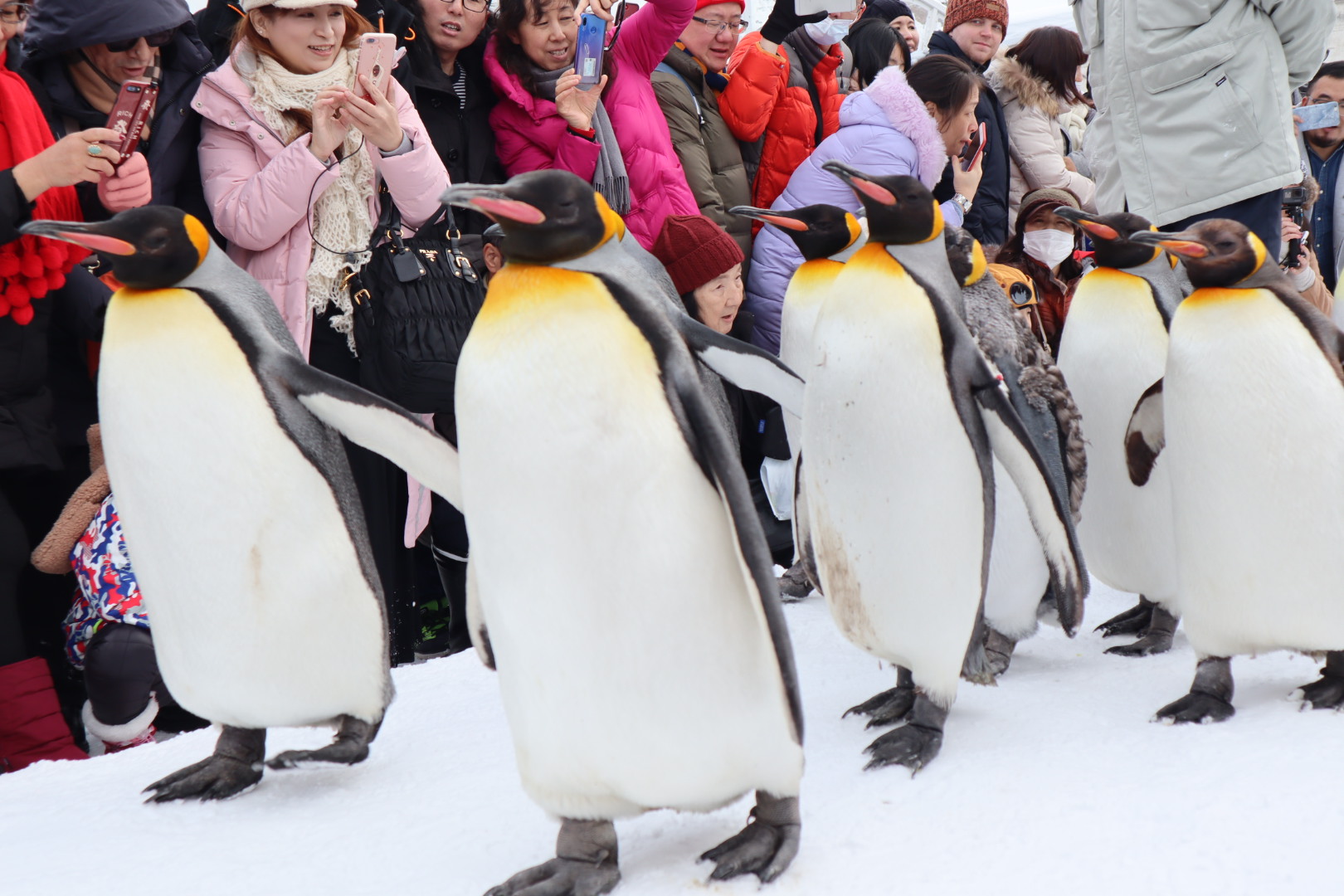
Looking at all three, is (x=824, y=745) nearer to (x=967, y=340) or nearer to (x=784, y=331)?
(x=967, y=340)

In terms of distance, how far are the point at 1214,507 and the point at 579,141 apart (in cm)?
184

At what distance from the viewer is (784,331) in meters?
2.65

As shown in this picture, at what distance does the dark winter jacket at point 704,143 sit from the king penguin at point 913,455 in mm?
1638

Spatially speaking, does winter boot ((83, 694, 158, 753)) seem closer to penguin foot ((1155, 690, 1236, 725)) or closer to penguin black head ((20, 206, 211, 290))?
penguin black head ((20, 206, 211, 290))

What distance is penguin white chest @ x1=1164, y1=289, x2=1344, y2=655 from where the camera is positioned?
6.27 ft

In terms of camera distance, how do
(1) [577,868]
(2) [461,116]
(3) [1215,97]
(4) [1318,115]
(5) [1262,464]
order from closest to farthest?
(1) [577,868] < (5) [1262,464] < (3) [1215,97] < (2) [461,116] < (4) [1318,115]

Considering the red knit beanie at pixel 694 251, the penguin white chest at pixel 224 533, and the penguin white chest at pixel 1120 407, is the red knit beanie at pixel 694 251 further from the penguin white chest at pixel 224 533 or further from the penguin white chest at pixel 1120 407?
the penguin white chest at pixel 224 533

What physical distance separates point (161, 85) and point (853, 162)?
201 cm

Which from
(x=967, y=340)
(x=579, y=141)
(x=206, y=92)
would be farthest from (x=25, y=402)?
(x=967, y=340)

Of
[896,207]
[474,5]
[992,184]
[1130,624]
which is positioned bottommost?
[1130,624]

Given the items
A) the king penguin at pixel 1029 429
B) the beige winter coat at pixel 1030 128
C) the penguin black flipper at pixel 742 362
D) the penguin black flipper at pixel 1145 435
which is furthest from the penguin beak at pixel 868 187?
the beige winter coat at pixel 1030 128

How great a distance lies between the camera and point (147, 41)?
259 centimetres

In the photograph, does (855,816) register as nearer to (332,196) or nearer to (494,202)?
(494,202)

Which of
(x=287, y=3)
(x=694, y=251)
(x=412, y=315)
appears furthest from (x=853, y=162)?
(x=287, y=3)
